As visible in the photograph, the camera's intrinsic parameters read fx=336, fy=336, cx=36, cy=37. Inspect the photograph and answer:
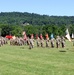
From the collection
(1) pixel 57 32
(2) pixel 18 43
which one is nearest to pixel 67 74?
(2) pixel 18 43

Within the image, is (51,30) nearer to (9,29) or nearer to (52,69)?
(9,29)

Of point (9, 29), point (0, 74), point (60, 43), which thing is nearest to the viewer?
point (0, 74)

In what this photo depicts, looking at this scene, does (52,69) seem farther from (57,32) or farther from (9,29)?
(9,29)

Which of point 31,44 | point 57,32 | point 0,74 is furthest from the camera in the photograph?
point 57,32

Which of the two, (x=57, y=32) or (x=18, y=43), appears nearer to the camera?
(x=18, y=43)

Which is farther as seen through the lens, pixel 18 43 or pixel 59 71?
pixel 18 43

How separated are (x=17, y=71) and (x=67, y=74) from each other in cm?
293

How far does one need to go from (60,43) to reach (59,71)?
30.8 metres

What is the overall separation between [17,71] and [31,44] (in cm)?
2585

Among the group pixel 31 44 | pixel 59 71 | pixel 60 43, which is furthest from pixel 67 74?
pixel 60 43

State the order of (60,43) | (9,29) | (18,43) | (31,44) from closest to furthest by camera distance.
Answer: (31,44)
(60,43)
(18,43)
(9,29)

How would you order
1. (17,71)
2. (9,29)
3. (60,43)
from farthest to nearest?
(9,29), (60,43), (17,71)

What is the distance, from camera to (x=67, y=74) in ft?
58.4

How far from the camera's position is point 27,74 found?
17.8m
